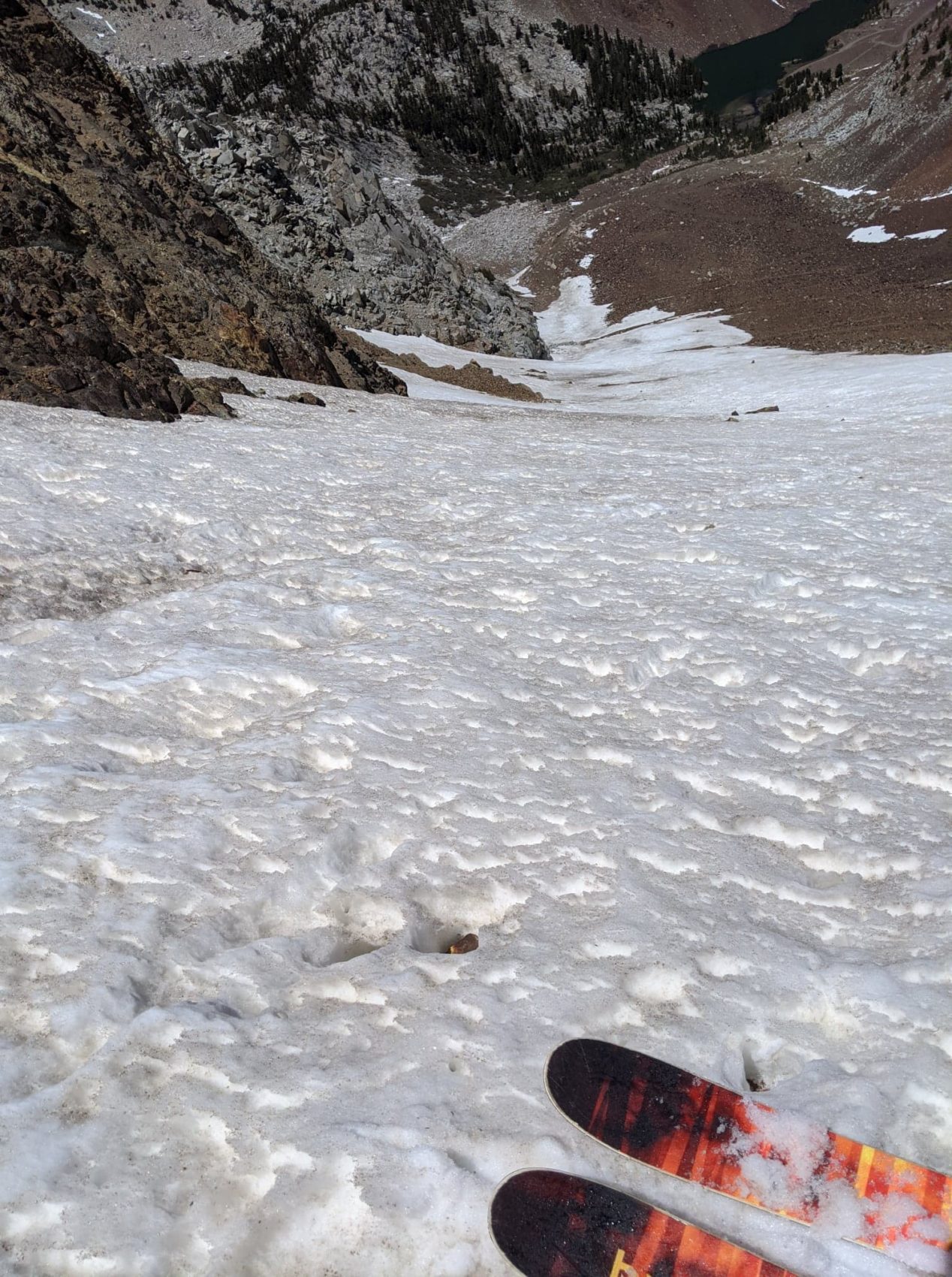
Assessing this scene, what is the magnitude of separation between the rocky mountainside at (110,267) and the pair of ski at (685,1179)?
43.9 ft

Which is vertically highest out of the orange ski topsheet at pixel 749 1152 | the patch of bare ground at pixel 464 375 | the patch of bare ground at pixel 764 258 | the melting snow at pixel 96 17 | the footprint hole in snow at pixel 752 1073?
the melting snow at pixel 96 17

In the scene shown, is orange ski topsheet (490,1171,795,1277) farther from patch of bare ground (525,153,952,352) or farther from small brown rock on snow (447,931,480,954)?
patch of bare ground (525,153,952,352)

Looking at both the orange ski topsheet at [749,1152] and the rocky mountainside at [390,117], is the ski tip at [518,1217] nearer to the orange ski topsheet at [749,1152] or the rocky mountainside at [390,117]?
the orange ski topsheet at [749,1152]

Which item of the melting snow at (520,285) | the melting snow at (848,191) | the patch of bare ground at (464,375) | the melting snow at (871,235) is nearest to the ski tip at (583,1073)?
the patch of bare ground at (464,375)

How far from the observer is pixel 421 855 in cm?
446

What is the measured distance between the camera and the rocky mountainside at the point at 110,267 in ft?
48.1

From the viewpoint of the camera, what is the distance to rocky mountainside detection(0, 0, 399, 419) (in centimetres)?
1465

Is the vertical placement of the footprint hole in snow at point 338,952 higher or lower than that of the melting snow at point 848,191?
lower

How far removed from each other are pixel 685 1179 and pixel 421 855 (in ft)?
6.65

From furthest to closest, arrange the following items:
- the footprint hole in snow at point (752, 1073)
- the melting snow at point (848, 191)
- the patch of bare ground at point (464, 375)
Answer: the melting snow at point (848, 191) → the patch of bare ground at point (464, 375) → the footprint hole in snow at point (752, 1073)

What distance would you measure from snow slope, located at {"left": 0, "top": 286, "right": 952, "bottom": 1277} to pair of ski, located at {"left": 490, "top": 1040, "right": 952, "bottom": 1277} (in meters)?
0.08

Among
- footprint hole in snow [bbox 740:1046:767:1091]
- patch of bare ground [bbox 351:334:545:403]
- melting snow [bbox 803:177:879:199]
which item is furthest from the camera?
melting snow [bbox 803:177:879:199]

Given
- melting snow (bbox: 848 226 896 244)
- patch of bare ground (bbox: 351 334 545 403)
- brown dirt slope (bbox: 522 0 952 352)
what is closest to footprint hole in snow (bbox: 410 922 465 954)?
patch of bare ground (bbox: 351 334 545 403)

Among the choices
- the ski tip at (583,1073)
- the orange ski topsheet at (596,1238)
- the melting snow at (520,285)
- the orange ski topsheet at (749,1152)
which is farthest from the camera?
the melting snow at (520,285)
